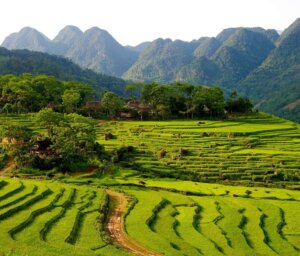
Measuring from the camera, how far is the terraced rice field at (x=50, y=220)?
27.0 meters

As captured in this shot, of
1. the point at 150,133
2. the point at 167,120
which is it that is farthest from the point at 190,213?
the point at 167,120

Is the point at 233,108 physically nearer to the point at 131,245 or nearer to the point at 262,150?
the point at 262,150

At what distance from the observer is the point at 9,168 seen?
2331 inches

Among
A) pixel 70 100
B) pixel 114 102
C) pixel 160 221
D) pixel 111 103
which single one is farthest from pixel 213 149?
pixel 70 100

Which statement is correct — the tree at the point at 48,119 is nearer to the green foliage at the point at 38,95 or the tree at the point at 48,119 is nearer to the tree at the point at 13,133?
A: the tree at the point at 13,133

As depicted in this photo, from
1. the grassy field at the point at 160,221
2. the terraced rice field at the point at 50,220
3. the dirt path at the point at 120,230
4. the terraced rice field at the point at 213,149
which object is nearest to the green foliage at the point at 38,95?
the terraced rice field at the point at 213,149

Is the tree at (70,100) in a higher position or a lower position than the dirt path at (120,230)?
higher

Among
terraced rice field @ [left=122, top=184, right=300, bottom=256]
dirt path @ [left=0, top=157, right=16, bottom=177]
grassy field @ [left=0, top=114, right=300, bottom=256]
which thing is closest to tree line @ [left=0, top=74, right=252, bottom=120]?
grassy field @ [left=0, top=114, right=300, bottom=256]

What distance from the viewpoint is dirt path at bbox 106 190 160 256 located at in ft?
101

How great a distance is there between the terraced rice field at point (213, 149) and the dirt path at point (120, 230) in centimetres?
1585

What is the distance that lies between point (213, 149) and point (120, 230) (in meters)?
36.3

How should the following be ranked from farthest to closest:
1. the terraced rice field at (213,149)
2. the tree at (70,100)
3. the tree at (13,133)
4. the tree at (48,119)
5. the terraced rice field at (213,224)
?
the tree at (70,100) → the tree at (48,119) → the tree at (13,133) → the terraced rice field at (213,149) → the terraced rice field at (213,224)

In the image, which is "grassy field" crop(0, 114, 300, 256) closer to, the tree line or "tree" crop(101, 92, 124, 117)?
the tree line

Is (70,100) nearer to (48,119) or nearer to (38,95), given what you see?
(38,95)
